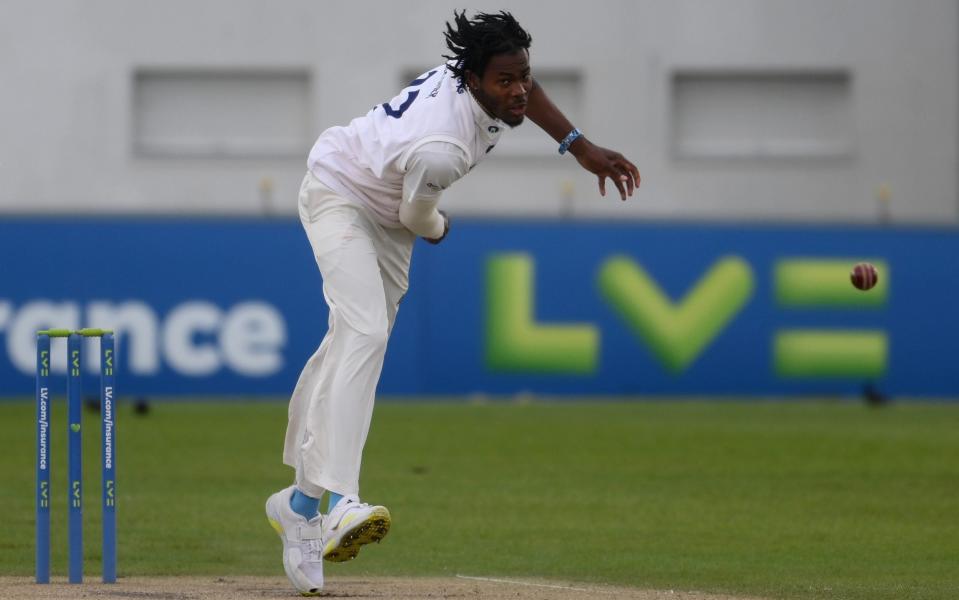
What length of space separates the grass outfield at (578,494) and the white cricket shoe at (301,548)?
958 millimetres

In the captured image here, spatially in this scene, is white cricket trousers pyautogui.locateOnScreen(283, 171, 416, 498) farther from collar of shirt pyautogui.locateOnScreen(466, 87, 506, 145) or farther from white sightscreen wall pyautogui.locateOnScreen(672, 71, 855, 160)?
white sightscreen wall pyautogui.locateOnScreen(672, 71, 855, 160)

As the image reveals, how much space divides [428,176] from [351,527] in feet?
4.32

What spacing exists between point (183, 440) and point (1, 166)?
11.9 meters

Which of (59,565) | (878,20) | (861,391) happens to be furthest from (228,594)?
(878,20)

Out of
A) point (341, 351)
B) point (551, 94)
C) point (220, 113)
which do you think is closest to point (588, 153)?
point (341, 351)

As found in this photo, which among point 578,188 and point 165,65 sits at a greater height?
point 165,65

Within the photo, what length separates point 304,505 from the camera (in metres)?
7.36

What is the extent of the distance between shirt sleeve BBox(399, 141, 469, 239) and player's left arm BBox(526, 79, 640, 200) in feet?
1.73

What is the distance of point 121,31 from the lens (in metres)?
25.9

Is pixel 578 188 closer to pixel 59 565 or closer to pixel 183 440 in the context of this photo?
pixel 183 440

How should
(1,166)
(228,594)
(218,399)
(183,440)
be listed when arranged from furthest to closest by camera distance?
(1,166) < (218,399) < (183,440) < (228,594)

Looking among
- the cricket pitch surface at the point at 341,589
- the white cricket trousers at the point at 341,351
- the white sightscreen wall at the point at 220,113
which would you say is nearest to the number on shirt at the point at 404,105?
the white cricket trousers at the point at 341,351

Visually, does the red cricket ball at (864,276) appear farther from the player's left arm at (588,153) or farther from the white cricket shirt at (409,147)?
the white cricket shirt at (409,147)

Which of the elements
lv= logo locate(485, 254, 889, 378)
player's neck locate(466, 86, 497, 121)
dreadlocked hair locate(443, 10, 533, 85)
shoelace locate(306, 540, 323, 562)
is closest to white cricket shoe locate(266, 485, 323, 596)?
shoelace locate(306, 540, 323, 562)
